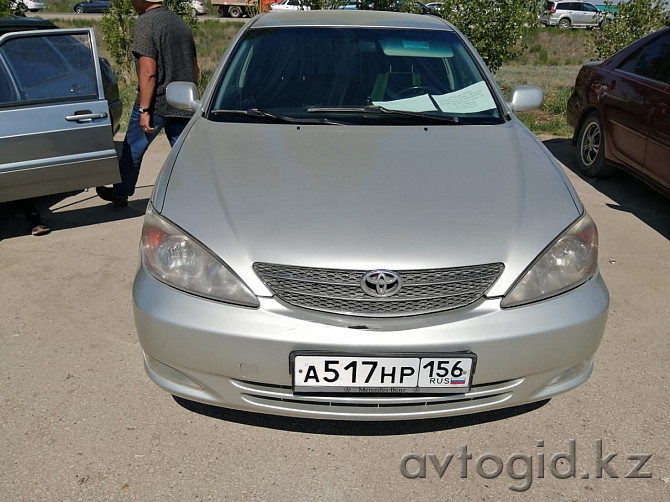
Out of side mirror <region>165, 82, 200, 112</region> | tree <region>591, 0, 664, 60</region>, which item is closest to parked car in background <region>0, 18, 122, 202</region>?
side mirror <region>165, 82, 200, 112</region>

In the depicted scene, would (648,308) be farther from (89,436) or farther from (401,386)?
(89,436)

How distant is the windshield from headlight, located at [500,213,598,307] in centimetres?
98

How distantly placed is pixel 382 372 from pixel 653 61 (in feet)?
15.1

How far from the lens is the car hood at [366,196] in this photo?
2064 mm

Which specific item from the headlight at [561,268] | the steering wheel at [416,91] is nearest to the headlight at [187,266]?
the headlight at [561,268]

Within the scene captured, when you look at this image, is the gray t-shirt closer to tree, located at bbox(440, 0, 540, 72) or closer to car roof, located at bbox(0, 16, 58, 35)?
car roof, located at bbox(0, 16, 58, 35)

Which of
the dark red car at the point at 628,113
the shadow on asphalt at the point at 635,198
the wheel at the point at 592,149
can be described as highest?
the dark red car at the point at 628,113

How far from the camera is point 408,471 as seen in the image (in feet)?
7.45

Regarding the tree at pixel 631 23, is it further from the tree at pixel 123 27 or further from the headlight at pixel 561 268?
the headlight at pixel 561 268

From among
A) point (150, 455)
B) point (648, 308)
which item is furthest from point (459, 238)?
point (648, 308)

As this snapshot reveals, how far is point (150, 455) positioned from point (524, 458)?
4.56 feet

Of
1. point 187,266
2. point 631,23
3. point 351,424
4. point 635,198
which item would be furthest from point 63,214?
point 631,23

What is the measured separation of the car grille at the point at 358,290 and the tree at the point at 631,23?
960 cm

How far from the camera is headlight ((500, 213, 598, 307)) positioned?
208 cm
